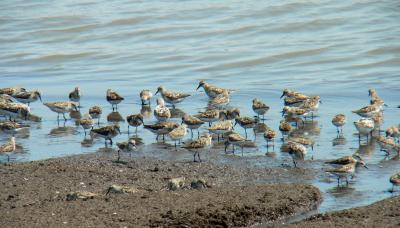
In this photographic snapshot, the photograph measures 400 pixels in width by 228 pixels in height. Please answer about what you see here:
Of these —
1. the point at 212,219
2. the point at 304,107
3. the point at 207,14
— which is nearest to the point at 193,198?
the point at 212,219

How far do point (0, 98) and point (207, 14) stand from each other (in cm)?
1509

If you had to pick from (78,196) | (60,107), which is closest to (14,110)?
(60,107)

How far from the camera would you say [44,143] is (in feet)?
55.2

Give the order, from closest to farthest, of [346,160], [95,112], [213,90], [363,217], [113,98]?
1. [363,217]
2. [346,160]
3. [95,112]
4. [113,98]
5. [213,90]

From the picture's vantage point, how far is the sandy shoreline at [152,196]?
11195 millimetres

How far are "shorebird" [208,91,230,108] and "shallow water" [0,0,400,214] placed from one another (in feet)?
1.32

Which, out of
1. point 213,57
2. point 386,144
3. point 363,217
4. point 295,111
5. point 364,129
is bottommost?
point 363,217

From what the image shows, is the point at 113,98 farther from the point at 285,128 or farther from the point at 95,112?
the point at 285,128

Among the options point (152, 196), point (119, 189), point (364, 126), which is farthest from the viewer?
point (364, 126)

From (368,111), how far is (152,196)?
707 centimetres

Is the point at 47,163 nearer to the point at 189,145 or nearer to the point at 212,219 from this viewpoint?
the point at 189,145

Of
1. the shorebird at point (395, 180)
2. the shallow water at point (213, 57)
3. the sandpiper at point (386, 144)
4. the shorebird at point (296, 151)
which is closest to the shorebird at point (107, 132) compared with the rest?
the shallow water at point (213, 57)

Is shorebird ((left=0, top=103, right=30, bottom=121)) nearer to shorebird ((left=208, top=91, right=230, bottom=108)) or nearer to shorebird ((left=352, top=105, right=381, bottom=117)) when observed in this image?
shorebird ((left=208, top=91, right=230, bottom=108))

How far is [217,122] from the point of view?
57.3ft
